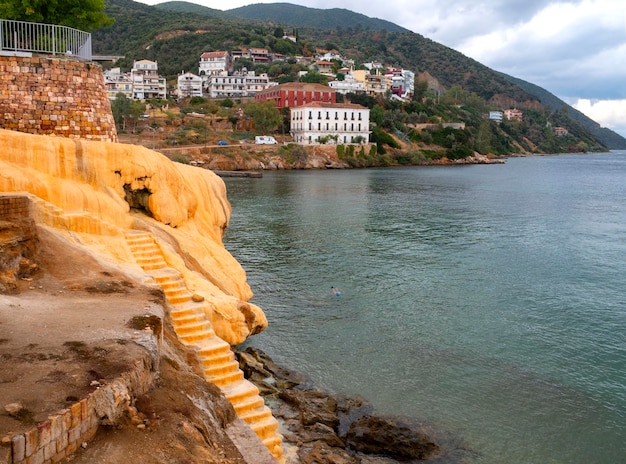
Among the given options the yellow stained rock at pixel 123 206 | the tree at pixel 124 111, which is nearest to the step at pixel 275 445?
the yellow stained rock at pixel 123 206

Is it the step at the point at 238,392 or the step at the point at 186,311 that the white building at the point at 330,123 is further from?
the step at the point at 238,392

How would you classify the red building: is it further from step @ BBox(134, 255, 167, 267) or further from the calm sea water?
step @ BBox(134, 255, 167, 267)

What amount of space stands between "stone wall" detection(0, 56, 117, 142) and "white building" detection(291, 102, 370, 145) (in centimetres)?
10157

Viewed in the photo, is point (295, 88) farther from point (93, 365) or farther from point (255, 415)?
point (93, 365)

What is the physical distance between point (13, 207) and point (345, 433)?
35.6 feet

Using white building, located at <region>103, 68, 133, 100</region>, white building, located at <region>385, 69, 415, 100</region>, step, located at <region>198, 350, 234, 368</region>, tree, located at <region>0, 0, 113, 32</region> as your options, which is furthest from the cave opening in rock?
white building, located at <region>385, 69, 415, 100</region>

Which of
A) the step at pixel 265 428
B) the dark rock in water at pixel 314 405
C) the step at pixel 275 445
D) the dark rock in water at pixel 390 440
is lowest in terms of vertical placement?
the dark rock in water at pixel 390 440

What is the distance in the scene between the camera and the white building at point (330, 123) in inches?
4914

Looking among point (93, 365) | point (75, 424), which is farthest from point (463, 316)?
point (75, 424)

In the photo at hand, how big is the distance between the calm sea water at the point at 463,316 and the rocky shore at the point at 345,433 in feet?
1.72

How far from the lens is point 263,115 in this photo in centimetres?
11975

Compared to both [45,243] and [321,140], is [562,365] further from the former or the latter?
[321,140]

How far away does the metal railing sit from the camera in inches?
794

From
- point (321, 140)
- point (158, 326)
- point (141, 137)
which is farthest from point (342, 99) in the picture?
point (158, 326)
